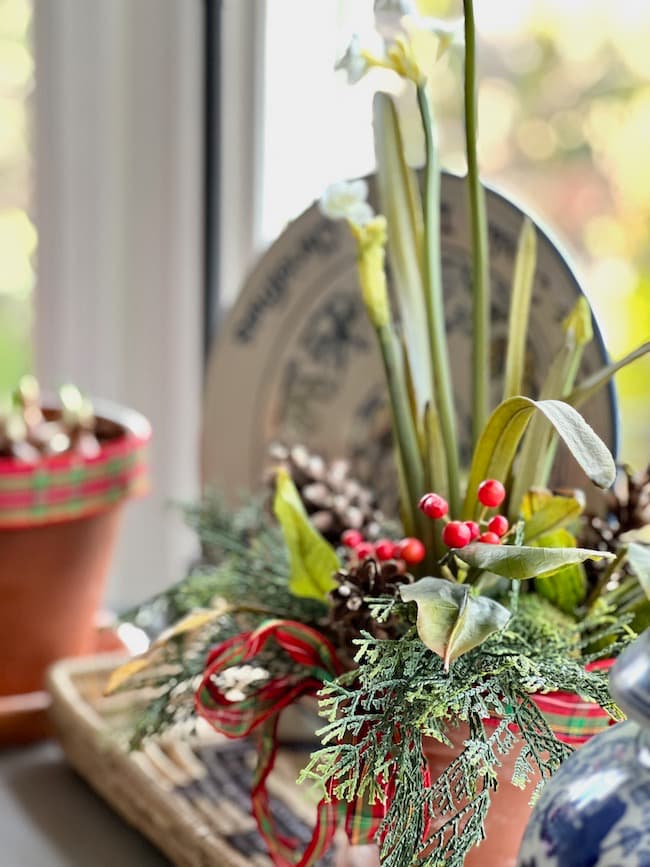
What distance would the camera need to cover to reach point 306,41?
103 centimetres

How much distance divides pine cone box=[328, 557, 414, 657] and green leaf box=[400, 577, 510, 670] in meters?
0.05

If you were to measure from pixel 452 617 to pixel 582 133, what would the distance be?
0.60 meters

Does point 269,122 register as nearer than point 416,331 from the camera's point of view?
No

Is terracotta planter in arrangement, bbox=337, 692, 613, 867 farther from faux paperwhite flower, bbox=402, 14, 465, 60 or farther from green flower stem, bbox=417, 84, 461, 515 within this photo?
faux paperwhite flower, bbox=402, 14, 465, 60

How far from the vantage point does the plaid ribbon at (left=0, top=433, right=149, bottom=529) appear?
0.75 meters

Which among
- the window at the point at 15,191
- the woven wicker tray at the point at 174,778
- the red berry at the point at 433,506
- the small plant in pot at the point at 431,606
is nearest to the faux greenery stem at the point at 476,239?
the small plant in pot at the point at 431,606

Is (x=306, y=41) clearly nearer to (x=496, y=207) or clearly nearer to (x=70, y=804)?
(x=496, y=207)

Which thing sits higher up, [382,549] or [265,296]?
[265,296]

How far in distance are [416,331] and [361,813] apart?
0.22 meters

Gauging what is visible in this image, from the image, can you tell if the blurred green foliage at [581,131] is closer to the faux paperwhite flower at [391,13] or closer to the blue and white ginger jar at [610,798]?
the faux paperwhite flower at [391,13]

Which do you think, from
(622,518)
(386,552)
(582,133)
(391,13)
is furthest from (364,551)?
(582,133)

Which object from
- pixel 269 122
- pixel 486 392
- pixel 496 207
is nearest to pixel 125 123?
pixel 269 122

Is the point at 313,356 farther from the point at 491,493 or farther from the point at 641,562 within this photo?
the point at 641,562

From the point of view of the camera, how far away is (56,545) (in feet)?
2.57
